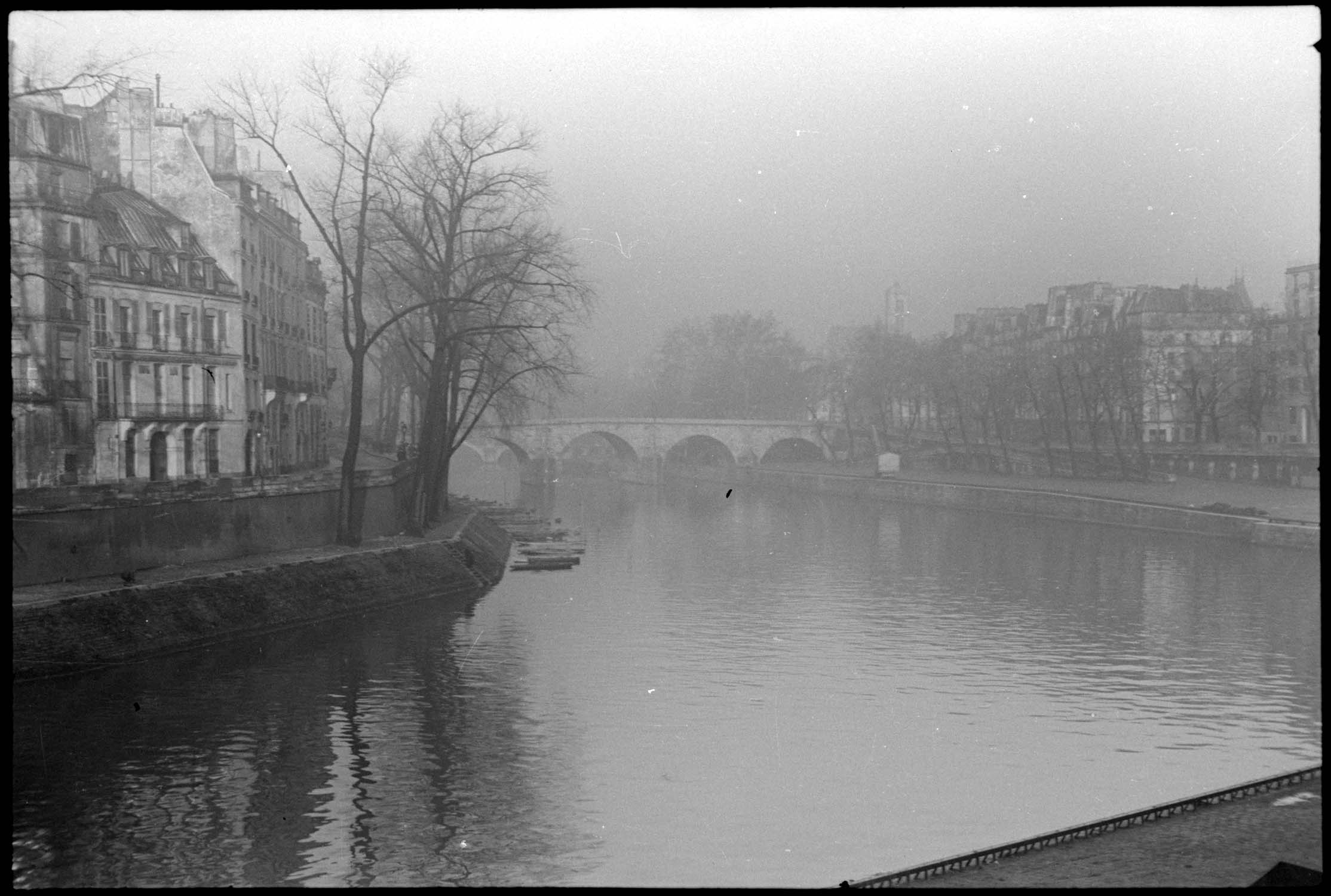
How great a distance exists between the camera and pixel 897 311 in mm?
91125

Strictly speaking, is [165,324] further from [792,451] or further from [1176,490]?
[792,451]

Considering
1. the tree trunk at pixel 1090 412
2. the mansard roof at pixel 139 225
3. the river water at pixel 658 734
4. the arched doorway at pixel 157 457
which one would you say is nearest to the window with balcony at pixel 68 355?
the mansard roof at pixel 139 225

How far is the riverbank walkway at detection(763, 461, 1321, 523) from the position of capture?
1735 inches

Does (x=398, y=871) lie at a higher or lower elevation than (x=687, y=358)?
lower

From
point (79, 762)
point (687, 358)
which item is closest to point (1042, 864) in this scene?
point (79, 762)

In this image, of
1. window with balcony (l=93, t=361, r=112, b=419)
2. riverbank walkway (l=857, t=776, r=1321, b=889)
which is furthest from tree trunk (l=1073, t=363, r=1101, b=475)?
riverbank walkway (l=857, t=776, r=1321, b=889)

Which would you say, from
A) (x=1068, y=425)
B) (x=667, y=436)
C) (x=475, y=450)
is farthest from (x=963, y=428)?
(x=475, y=450)

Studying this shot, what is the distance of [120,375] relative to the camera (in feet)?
104

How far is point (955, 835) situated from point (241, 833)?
7018 mm

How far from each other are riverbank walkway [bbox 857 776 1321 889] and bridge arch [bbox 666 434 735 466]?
71.8m

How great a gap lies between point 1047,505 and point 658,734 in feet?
122

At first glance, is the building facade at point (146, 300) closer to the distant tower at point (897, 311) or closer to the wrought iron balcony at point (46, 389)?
the wrought iron balcony at point (46, 389)

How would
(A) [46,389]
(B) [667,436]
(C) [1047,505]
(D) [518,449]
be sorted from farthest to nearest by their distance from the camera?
(B) [667,436] → (D) [518,449] → (C) [1047,505] → (A) [46,389]

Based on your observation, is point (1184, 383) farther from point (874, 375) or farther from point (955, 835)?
point (955, 835)
